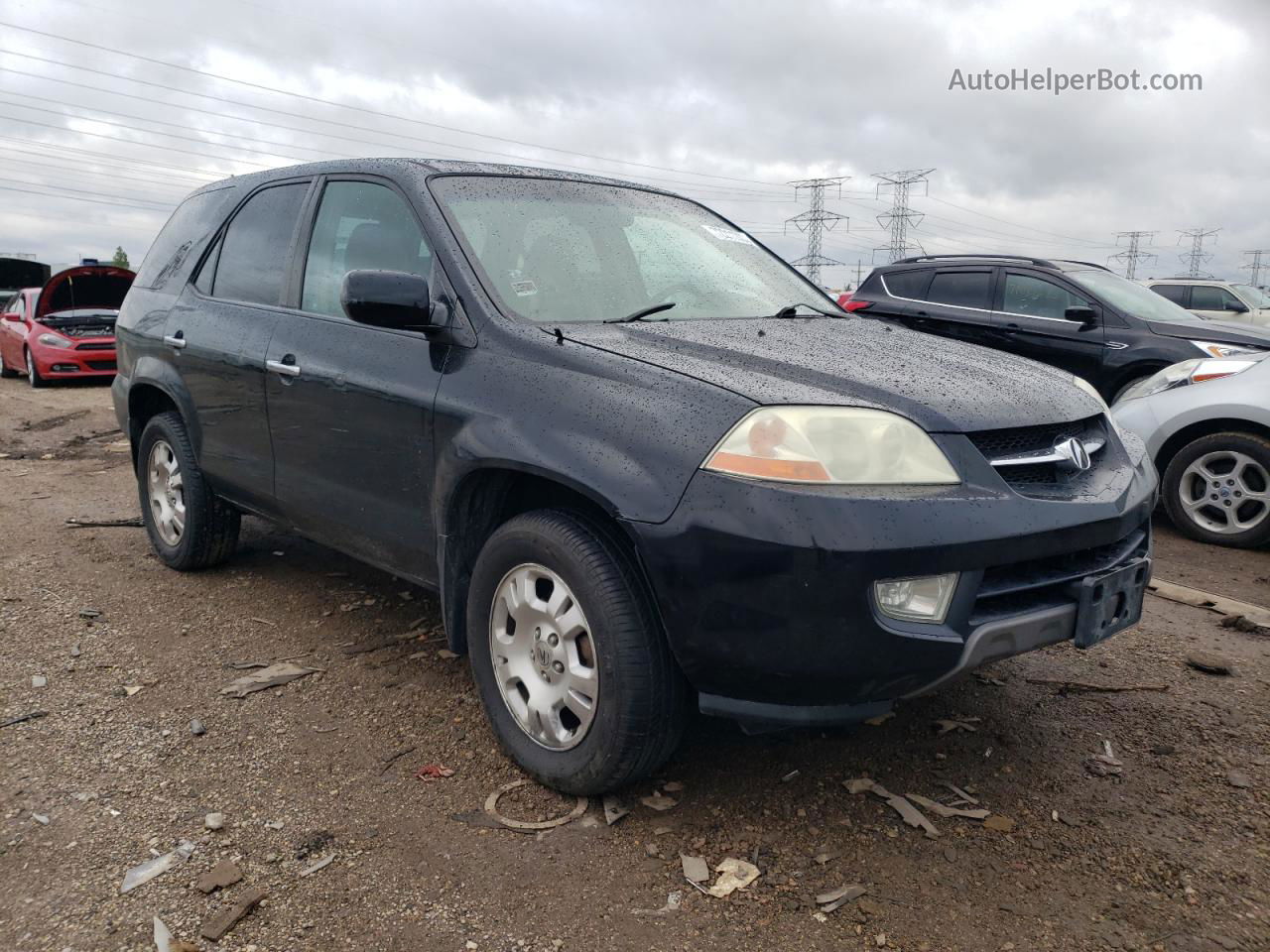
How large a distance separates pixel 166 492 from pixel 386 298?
252 cm

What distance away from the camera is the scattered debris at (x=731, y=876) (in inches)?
94.1

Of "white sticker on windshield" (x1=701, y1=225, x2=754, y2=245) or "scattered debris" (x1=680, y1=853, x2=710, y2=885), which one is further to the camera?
"white sticker on windshield" (x1=701, y1=225, x2=754, y2=245)

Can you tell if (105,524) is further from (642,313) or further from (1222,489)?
(1222,489)

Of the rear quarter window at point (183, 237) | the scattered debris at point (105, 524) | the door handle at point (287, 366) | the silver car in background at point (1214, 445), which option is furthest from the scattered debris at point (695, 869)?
the scattered debris at point (105, 524)

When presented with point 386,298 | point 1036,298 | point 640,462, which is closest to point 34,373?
point 1036,298

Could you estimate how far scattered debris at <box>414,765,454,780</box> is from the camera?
292 cm

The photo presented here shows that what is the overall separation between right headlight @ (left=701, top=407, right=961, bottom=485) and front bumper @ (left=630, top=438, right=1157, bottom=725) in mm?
37

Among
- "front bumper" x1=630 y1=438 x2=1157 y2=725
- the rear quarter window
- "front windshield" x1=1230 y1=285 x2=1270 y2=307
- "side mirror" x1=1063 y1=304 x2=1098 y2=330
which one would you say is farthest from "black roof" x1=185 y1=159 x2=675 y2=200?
"front windshield" x1=1230 y1=285 x2=1270 y2=307

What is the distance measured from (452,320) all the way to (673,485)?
1054mm

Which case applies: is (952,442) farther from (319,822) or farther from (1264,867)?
(319,822)

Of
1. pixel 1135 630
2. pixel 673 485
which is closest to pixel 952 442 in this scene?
pixel 673 485

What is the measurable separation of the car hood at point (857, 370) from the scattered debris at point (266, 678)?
67.1 inches

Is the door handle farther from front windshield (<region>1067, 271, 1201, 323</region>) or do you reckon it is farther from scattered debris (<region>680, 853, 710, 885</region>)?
front windshield (<region>1067, 271, 1201, 323</region>)

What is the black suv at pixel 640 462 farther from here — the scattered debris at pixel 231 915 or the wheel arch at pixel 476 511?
the scattered debris at pixel 231 915
